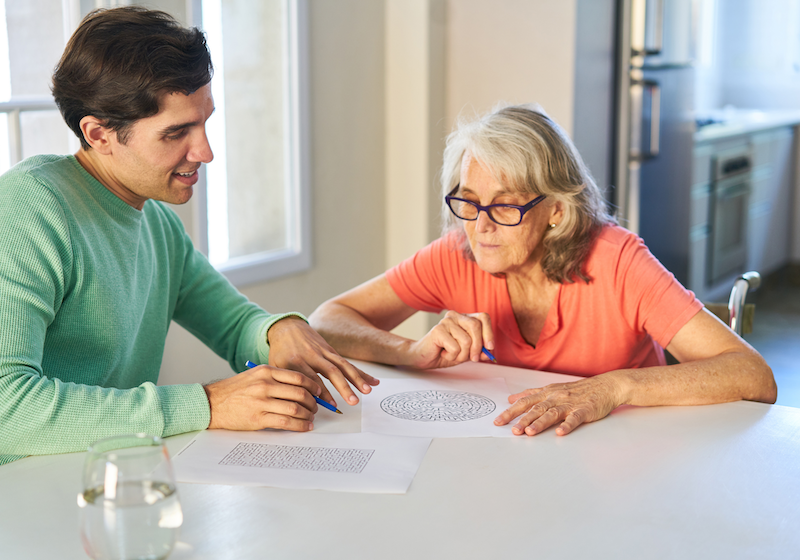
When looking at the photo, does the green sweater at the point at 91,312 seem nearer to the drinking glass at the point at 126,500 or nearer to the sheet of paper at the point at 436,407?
the sheet of paper at the point at 436,407

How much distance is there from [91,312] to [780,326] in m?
3.23

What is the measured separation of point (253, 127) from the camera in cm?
286

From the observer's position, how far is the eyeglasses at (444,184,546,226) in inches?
A: 58.7

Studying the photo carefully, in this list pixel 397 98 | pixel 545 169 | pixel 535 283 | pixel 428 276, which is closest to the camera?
pixel 545 169

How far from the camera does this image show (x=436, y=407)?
1.23m

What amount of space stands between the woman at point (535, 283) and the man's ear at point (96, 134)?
588 millimetres

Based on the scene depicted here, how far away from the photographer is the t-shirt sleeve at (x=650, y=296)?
142 cm

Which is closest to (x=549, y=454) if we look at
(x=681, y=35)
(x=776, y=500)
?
(x=776, y=500)

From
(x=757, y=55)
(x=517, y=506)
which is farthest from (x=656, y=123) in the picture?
(x=517, y=506)

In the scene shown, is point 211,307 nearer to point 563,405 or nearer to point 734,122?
point 563,405

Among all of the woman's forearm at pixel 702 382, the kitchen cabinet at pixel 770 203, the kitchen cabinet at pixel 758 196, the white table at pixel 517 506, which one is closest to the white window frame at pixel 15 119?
the white table at pixel 517 506

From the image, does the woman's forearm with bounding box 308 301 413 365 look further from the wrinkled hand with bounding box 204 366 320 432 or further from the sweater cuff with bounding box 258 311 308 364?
the wrinkled hand with bounding box 204 366 320 432

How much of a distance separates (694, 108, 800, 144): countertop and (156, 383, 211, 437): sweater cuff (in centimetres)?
289

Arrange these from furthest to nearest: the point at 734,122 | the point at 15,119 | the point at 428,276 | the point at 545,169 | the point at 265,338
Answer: the point at 734,122 → the point at 15,119 → the point at 428,276 → the point at 545,169 → the point at 265,338
